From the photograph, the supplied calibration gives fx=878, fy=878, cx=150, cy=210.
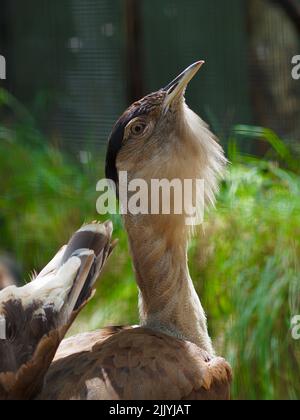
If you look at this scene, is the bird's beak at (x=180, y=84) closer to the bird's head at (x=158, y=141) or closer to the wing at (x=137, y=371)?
the bird's head at (x=158, y=141)

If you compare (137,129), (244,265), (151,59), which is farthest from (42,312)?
(151,59)

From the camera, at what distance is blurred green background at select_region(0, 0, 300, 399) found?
2.88 m

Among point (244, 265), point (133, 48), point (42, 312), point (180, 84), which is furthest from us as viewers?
point (133, 48)

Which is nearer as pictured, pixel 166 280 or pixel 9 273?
pixel 166 280

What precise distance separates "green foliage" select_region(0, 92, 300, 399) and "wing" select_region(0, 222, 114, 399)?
0.91 metres

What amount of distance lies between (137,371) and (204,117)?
182 cm

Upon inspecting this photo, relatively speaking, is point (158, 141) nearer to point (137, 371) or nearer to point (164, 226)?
point (164, 226)

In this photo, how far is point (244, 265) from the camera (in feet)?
9.68

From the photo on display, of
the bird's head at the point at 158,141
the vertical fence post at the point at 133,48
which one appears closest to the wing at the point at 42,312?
the bird's head at the point at 158,141

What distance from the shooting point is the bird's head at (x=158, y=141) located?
2.21 m

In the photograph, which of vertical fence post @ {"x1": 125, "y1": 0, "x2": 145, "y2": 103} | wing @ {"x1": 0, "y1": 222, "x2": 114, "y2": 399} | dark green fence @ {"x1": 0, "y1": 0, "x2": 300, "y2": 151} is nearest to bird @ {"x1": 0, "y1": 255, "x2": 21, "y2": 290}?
dark green fence @ {"x1": 0, "y1": 0, "x2": 300, "y2": 151}

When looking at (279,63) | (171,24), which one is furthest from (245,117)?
(171,24)

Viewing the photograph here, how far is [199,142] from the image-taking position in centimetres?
225

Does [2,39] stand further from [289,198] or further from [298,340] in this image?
[298,340]
